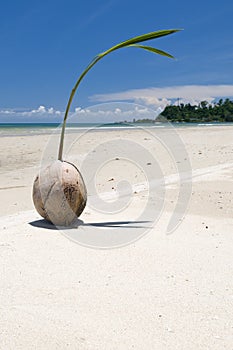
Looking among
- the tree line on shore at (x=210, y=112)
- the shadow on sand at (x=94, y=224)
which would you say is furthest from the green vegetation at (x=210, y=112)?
the shadow on sand at (x=94, y=224)

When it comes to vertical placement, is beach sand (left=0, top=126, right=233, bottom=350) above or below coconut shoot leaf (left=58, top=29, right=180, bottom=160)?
below

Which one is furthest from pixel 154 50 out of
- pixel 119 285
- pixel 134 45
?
pixel 119 285

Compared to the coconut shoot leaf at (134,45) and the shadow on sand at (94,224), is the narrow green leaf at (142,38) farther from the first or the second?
the shadow on sand at (94,224)

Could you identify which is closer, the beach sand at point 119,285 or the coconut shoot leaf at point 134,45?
the beach sand at point 119,285

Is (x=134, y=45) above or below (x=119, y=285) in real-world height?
above

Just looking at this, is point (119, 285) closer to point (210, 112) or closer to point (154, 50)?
point (154, 50)

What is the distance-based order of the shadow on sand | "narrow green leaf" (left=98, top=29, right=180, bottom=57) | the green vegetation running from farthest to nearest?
the green vegetation < the shadow on sand < "narrow green leaf" (left=98, top=29, right=180, bottom=57)

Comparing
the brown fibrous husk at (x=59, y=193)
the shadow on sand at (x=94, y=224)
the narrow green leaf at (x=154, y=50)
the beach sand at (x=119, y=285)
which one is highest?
the narrow green leaf at (x=154, y=50)

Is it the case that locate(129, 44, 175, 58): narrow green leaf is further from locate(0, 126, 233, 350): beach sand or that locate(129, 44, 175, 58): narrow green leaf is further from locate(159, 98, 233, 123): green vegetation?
locate(159, 98, 233, 123): green vegetation

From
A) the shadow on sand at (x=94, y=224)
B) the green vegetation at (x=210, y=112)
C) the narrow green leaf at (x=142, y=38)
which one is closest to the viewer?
the narrow green leaf at (x=142, y=38)

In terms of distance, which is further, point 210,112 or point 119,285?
point 210,112

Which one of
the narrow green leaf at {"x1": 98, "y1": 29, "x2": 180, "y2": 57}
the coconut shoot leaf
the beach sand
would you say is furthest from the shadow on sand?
the narrow green leaf at {"x1": 98, "y1": 29, "x2": 180, "y2": 57}

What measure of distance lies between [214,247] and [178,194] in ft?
8.27

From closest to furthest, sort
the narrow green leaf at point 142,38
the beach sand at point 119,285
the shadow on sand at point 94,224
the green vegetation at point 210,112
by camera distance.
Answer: the beach sand at point 119,285 < the narrow green leaf at point 142,38 < the shadow on sand at point 94,224 < the green vegetation at point 210,112
